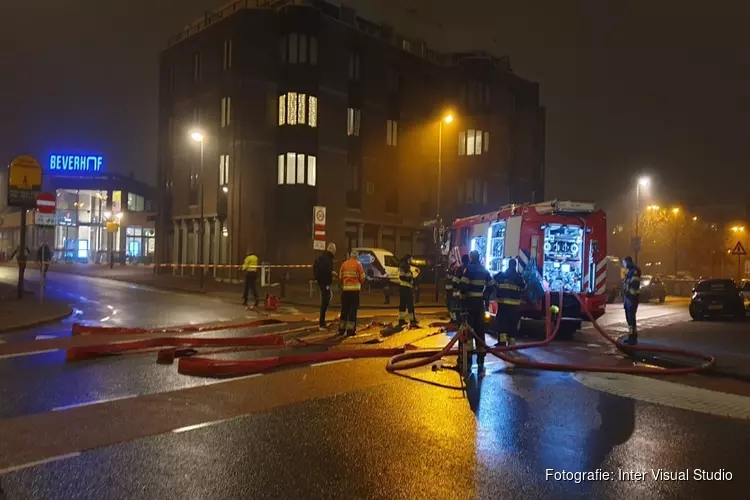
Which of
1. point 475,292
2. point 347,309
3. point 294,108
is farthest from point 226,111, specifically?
point 475,292

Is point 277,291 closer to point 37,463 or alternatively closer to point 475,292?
point 475,292

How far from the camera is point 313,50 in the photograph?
33500 mm

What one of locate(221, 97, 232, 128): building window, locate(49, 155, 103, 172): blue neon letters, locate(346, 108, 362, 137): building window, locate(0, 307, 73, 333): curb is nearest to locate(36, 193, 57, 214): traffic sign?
locate(0, 307, 73, 333): curb

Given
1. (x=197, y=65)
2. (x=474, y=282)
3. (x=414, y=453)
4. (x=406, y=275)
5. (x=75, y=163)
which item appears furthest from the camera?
(x=75, y=163)

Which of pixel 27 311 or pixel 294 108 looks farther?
pixel 294 108

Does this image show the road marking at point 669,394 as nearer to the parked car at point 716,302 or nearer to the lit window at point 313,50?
the parked car at point 716,302

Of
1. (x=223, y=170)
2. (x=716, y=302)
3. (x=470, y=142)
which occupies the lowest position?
(x=716, y=302)

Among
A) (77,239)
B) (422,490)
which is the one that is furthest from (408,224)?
(77,239)

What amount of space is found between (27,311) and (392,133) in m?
26.6

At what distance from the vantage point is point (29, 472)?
4.76 metres

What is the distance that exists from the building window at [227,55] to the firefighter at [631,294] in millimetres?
26379

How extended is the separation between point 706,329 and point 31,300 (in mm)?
19278

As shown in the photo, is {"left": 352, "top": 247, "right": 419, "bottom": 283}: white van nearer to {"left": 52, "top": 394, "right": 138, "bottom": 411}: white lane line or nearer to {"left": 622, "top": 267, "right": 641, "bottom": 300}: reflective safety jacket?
{"left": 622, "top": 267, "right": 641, "bottom": 300}: reflective safety jacket

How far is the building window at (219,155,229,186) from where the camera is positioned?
3372 centimetres
